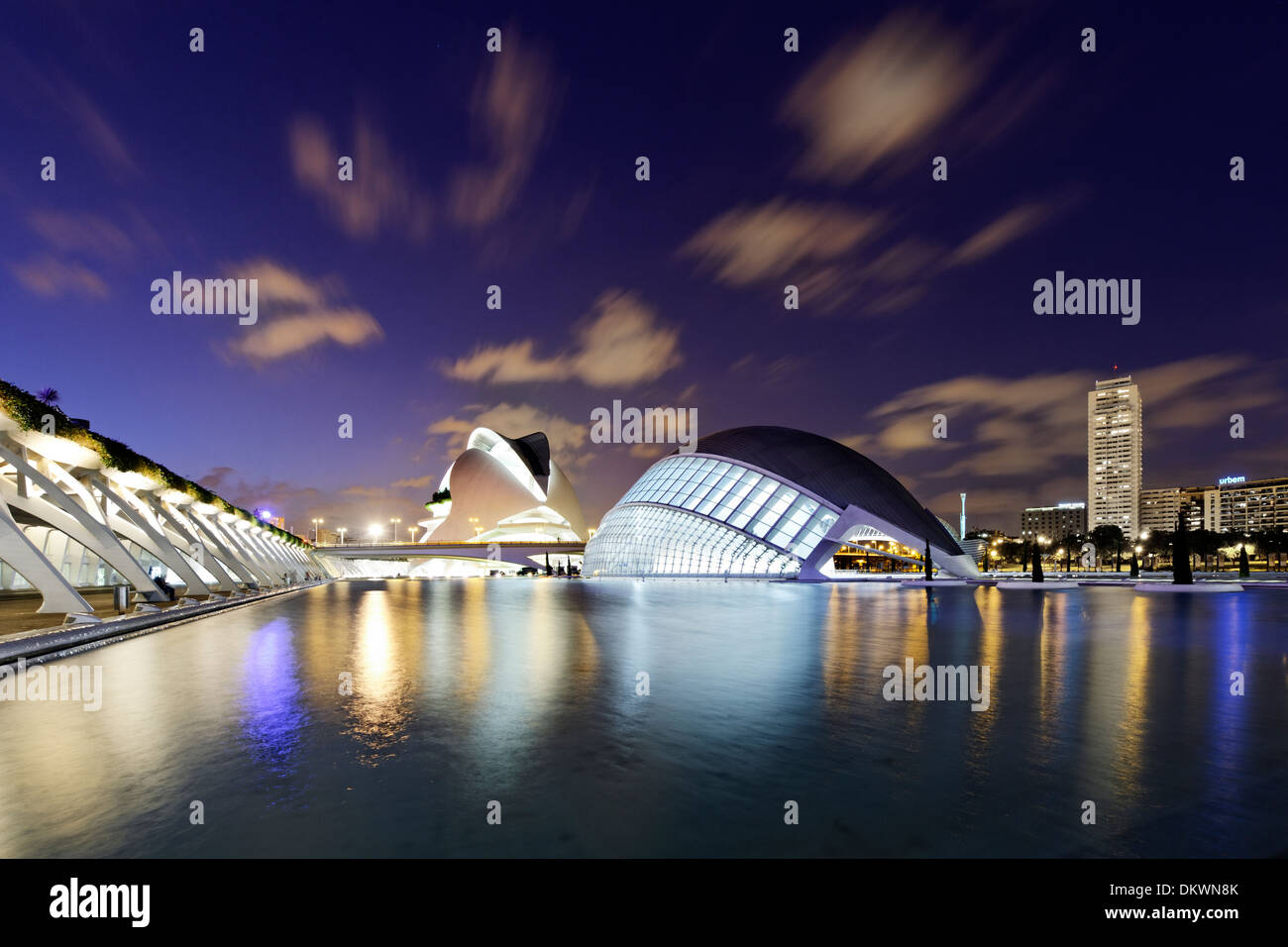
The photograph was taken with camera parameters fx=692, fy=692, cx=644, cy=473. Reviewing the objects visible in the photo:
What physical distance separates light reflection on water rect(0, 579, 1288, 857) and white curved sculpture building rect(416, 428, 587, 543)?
329 feet

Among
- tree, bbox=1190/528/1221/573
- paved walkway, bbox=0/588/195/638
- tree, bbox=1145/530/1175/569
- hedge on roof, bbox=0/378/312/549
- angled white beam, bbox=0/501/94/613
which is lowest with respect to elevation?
tree, bbox=1145/530/1175/569

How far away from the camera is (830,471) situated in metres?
54.8

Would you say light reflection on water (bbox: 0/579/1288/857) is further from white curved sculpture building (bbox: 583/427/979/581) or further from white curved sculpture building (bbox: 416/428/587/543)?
white curved sculpture building (bbox: 416/428/587/543)

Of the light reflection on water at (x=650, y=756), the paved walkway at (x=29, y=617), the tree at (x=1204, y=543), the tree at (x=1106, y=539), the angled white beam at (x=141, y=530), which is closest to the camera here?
the light reflection on water at (x=650, y=756)

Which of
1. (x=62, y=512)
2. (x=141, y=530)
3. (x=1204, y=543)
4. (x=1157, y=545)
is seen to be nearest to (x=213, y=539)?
(x=141, y=530)

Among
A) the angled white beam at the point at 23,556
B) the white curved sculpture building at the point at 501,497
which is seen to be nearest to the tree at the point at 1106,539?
the white curved sculpture building at the point at 501,497

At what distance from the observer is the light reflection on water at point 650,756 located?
395cm

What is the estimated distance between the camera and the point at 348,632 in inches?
618

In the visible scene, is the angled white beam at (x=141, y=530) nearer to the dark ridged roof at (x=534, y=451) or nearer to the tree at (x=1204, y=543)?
the dark ridged roof at (x=534, y=451)

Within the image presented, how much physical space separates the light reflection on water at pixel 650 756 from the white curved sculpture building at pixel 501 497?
100 metres

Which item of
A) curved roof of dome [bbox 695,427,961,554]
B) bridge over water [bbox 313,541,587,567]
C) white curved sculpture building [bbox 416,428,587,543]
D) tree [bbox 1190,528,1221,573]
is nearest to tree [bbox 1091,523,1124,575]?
tree [bbox 1190,528,1221,573]

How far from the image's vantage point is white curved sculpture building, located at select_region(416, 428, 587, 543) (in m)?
111

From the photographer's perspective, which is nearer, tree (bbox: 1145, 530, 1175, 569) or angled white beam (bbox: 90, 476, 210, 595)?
angled white beam (bbox: 90, 476, 210, 595)

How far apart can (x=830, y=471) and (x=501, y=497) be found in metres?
68.8
